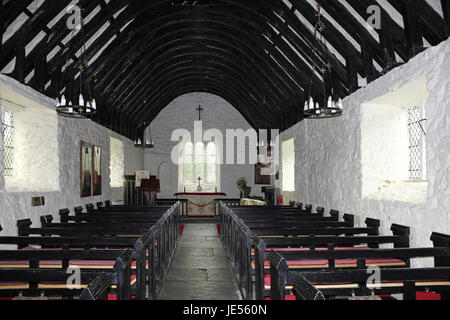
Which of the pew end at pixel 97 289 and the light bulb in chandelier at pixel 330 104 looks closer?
the pew end at pixel 97 289

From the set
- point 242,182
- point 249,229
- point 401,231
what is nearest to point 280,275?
point 249,229

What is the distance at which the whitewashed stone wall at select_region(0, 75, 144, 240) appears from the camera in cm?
554

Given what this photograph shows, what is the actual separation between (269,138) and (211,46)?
3673 mm

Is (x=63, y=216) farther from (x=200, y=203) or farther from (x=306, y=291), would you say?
(x=200, y=203)

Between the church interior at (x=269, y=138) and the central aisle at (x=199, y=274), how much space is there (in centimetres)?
4

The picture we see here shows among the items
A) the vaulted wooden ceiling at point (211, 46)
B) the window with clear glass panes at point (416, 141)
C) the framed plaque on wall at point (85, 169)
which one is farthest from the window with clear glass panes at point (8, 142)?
the window with clear glass panes at point (416, 141)

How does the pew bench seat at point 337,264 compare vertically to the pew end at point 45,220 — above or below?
below

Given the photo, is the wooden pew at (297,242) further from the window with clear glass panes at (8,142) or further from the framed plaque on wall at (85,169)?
the framed plaque on wall at (85,169)

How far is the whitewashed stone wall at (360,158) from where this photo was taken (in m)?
4.04

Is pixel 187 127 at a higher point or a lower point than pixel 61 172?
higher

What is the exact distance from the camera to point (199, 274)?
566 centimetres

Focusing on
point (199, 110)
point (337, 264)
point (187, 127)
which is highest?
point (199, 110)
